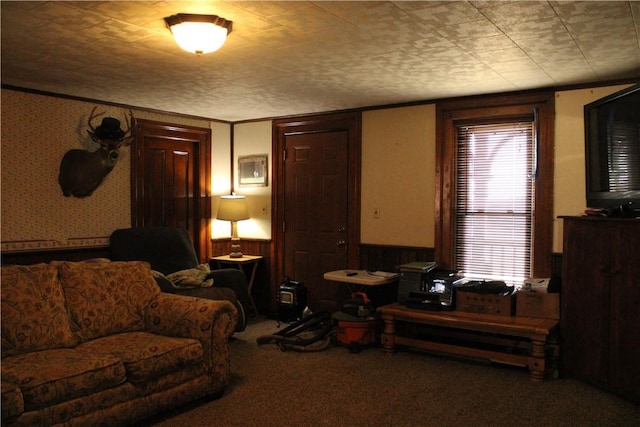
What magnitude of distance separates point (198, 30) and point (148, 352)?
180 centimetres

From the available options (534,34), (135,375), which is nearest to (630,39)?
(534,34)

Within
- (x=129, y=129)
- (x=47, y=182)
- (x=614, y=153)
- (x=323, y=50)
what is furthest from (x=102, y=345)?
(x=614, y=153)

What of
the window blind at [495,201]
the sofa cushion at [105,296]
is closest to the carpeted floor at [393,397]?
the sofa cushion at [105,296]

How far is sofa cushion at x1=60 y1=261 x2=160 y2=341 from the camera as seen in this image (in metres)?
3.47

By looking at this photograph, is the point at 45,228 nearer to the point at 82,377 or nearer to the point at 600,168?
the point at 82,377

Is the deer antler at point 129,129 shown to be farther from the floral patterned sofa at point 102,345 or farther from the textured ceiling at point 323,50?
the floral patterned sofa at point 102,345

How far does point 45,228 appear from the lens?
15.7 ft

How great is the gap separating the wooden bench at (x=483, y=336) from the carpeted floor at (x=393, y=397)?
4.5 inches

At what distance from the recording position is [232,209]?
243 inches

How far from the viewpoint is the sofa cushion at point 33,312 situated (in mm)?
3080

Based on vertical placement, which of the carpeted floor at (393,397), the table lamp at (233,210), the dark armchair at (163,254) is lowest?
A: the carpeted floor at (393,397)

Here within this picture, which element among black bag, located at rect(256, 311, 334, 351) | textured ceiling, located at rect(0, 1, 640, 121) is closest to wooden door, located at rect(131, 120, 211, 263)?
textured ceiling, located at rect(0, 1, 640, 121)

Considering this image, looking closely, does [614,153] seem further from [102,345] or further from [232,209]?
[232,209]

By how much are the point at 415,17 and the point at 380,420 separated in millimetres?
2284
